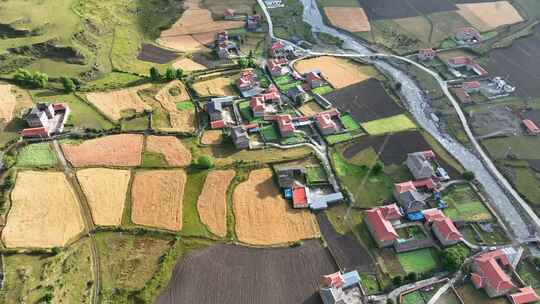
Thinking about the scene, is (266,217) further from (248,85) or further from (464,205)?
(248,85)

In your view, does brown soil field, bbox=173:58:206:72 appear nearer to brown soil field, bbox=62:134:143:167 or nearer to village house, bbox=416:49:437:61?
brown soil field, bbox=62:134:143:167

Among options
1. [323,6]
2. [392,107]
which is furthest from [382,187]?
[323,6]

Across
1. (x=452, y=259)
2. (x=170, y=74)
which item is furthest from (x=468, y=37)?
(x=170, y=74)

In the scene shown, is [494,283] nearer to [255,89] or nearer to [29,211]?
[255,89]

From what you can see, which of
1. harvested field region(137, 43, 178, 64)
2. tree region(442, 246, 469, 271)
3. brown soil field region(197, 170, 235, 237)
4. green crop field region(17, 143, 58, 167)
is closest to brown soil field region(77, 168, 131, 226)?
green crop field region(17, 143, 58, 167)

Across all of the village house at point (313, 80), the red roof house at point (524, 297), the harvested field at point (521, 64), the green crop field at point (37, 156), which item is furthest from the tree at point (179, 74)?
the harvested field at point (521, 64)

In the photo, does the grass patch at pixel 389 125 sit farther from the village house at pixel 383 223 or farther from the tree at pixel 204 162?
the tree at pixel 204 162
